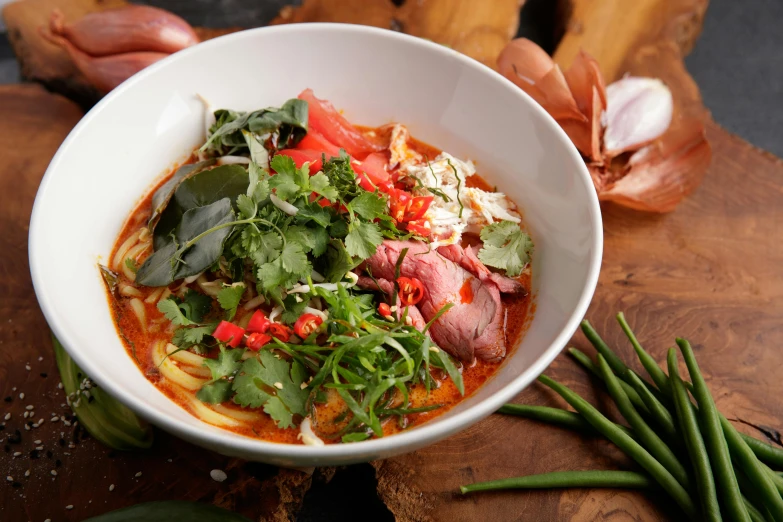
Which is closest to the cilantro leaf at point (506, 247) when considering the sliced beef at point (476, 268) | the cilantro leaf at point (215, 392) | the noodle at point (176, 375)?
the sliced beef at point (476, 268)

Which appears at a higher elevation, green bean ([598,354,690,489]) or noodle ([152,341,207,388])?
green bean ([598,354,690,489])

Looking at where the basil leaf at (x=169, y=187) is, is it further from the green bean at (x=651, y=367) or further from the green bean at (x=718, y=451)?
the green bean at (x=718, y=451)

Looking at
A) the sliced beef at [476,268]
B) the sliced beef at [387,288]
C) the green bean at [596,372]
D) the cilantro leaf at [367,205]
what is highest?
the cilantro leaf at [367,205]

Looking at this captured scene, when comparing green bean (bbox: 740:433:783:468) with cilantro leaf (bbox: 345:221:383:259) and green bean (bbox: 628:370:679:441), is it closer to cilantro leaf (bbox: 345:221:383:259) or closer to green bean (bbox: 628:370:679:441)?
green bean (bbox: 628:370:679:441)

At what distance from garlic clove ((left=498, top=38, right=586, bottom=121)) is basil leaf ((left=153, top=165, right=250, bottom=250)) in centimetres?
207

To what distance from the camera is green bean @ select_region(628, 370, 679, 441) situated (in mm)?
3205

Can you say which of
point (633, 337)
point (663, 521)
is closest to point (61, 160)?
point (633, 337)

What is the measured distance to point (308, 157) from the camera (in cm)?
358

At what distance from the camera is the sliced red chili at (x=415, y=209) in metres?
3.37

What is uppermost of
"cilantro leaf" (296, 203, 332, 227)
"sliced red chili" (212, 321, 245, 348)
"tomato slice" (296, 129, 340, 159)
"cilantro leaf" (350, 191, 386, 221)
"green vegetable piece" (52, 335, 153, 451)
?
"cilantro leaf" (350, 191, 386, 221)

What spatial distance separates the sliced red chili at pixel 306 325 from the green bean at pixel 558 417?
3.63 feet

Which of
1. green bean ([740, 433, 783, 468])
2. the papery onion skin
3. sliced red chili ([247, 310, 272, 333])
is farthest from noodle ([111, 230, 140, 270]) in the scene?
green bean ([740, 433, 783, 468])

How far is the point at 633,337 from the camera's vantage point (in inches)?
135

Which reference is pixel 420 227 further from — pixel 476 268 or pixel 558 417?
pixel 558 417
